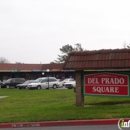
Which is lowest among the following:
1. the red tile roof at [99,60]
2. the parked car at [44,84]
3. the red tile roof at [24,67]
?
the parked car at [44,84]

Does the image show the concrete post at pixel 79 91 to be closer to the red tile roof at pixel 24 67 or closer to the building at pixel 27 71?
the building at pixel 27 71

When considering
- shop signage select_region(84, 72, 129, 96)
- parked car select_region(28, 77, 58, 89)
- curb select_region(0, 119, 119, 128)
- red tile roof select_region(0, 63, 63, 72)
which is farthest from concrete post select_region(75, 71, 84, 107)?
red tile roof select_region(0, 63, 63, 72)

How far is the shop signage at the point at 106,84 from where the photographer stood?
14961 millimetres

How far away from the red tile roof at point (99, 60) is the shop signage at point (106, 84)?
71 centimetres

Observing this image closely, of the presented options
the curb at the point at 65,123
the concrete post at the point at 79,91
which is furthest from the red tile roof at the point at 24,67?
the curb at the point at 65,123

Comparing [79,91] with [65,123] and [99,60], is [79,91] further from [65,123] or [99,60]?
[65,123]

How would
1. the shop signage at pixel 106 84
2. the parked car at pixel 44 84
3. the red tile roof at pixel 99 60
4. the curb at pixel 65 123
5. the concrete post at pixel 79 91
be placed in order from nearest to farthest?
the curb at pixel 65 123 < the red tile roof at pixel 99 60 < the shop signage at pixel 106 84 < the concrete post at pixel 79 91 < the parked car at pixel 44 84

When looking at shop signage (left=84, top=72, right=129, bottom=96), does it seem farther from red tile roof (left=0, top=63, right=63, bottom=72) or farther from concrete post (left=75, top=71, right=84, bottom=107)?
red tile roof (left=0, top=63, right=63, bottom=72)

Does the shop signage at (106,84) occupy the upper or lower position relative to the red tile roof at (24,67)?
lower

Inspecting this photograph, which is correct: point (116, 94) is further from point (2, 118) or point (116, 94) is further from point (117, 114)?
point (2, 118)

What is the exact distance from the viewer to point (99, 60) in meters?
15.1

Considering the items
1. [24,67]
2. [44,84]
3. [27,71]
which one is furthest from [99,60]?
[24,67]

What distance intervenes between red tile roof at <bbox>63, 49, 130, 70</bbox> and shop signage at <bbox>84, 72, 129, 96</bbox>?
710 millimetres

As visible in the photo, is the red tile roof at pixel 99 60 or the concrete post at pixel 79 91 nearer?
the red tile roof at pixel 99 60
